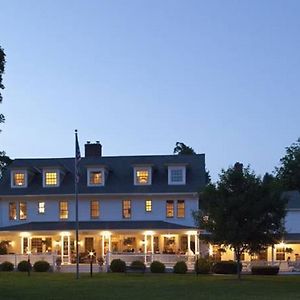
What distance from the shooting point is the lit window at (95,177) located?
62.7m

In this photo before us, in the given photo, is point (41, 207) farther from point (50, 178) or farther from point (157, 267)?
point (157, 267)

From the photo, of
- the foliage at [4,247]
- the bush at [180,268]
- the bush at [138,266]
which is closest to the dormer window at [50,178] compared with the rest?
the foliage at [4,247]

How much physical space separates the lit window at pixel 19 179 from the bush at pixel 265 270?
69.2ft

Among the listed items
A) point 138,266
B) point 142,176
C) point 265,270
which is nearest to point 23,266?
point 138,266

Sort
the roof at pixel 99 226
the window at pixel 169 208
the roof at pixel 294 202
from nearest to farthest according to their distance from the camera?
1. the roof at pixel 99 226
2. the window at pixel 169 208
3. the roof at pixel 294 202

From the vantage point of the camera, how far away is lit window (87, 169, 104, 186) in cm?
6269

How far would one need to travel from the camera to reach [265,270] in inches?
2078

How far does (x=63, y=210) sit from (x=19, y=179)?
4669 mm

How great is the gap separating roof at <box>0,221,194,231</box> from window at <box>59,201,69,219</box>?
112cm

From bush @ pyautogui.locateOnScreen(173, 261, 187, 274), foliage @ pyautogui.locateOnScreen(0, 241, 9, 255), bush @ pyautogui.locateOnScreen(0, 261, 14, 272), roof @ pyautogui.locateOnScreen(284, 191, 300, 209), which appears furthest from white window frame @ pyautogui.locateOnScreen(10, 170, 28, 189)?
roof @ pyautogui.locateOnScreen(284, 191, 300, 209)

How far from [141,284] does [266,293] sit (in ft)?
27.3

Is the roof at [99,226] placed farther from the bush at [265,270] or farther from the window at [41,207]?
the bush at [265,270]

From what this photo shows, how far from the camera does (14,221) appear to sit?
6216cm

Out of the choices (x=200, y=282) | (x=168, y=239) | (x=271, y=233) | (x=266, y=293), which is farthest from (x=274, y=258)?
(x=266, y=293)
